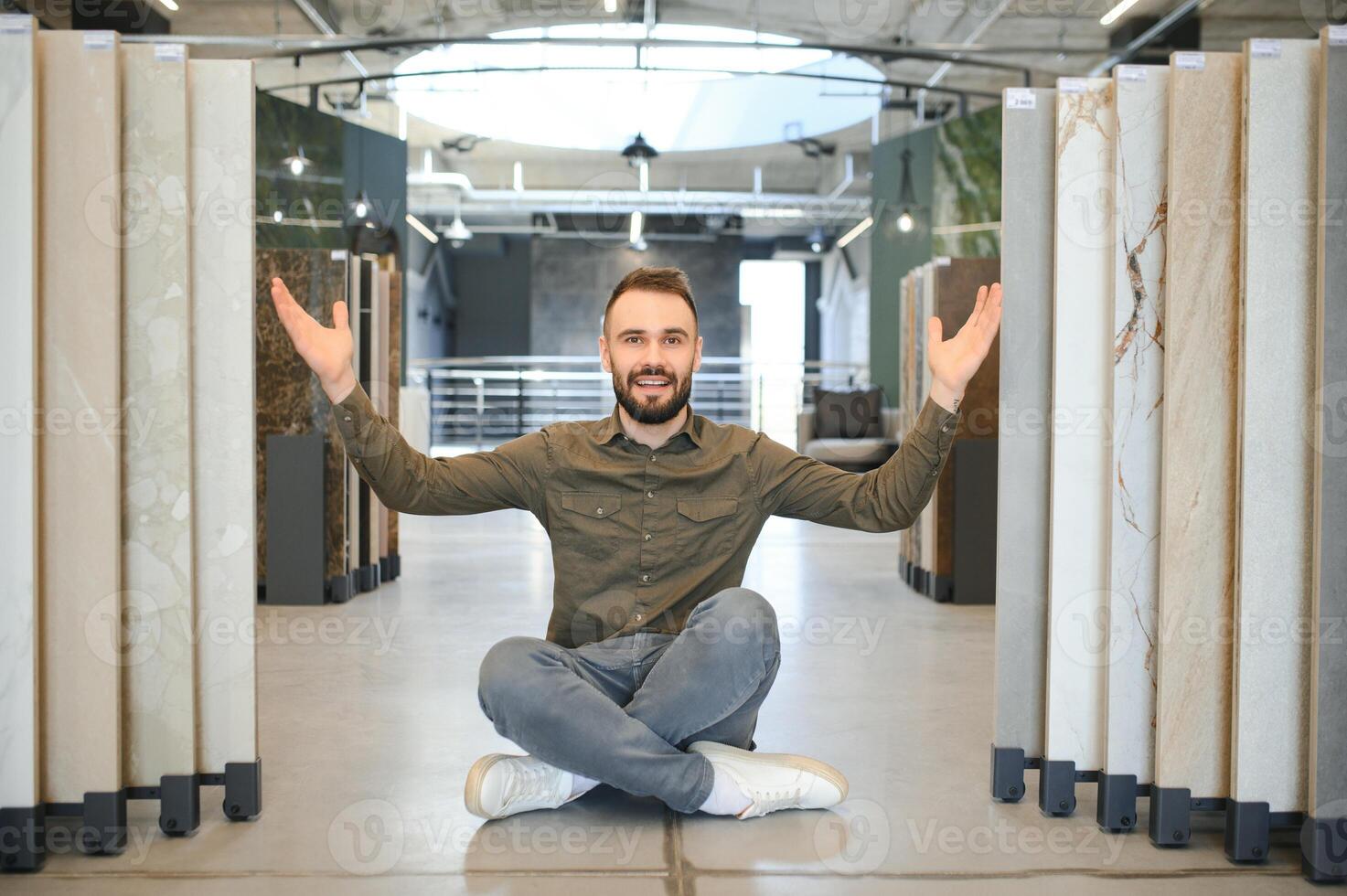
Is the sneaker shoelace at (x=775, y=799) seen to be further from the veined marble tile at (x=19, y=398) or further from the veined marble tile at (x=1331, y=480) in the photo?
the veined marble tile at (x=19, y=398)

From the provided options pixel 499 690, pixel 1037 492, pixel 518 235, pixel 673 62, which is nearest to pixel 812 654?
pixel 1037 492

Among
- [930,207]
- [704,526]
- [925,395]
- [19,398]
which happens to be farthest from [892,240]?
[19,398]

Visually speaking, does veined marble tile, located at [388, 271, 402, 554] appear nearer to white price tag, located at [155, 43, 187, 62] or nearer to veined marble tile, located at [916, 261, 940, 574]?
veined marble tile, located at [916, 261, 940, 574]

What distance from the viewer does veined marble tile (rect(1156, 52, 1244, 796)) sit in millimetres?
1731

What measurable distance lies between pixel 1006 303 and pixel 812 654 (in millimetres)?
1566

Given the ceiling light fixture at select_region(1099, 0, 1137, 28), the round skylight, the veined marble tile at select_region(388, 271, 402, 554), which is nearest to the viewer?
the veined marble tile at select_region(388, 271, 402, 554)

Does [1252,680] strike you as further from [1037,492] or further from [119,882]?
[119,882]

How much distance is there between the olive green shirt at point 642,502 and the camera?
1.92m

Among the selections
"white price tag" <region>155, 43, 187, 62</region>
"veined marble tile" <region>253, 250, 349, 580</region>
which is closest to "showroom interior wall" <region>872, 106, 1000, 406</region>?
"veined marble tile" <region>253, 250, 349, 580</region>

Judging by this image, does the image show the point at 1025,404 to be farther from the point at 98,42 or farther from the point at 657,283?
the point at 98,42

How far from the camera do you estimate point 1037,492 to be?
191 centimetres

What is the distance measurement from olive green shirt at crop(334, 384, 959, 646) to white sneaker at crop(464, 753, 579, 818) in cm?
24

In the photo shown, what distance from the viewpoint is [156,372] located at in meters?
1.75

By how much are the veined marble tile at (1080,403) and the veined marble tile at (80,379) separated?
154 centimetres
